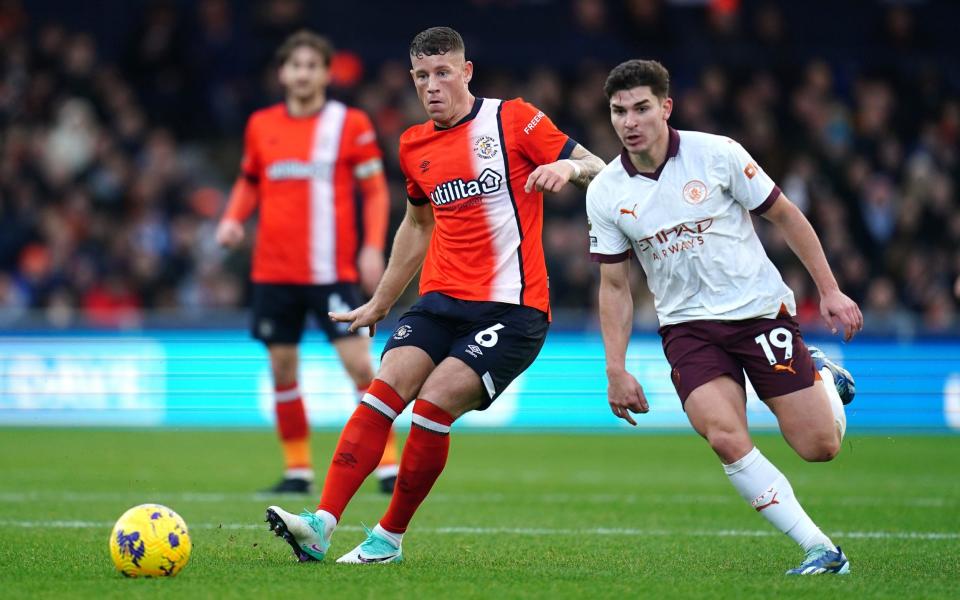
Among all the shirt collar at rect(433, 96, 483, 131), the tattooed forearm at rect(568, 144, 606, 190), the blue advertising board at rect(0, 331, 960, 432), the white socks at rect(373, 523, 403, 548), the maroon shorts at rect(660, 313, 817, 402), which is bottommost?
the blue advertising board at rect(0, 331, 960, 432)

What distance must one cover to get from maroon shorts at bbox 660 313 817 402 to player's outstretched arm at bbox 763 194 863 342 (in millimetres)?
236

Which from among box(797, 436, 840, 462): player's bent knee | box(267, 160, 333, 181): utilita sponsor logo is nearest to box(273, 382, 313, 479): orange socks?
box(267, 160, 333, 181): utilita sponsor logo

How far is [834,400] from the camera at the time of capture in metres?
6.44

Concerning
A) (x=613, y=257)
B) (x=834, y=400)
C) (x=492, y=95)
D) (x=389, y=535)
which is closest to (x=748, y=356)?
(x=834, y=400)

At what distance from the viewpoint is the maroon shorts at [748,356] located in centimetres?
629

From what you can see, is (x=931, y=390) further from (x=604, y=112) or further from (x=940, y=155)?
(x=604, y=112)

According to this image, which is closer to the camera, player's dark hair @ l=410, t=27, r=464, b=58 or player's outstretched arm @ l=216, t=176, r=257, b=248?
player's dark hair @ l=410, t=27, r=464, b=58

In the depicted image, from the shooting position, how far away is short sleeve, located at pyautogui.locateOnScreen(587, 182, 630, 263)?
6.40 meters

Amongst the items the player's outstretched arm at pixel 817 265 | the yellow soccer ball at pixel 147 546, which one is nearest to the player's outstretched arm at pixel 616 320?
the player's outstretched arm at pixel 817 265

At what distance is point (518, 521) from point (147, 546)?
2979mm

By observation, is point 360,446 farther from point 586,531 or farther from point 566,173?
point 586,531

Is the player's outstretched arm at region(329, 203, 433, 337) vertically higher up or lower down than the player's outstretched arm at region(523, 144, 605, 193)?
lower down

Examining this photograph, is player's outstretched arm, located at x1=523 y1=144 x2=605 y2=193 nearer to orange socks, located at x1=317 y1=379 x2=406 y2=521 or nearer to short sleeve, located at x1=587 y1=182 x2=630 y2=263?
short sleeve, located at x1=587 y1=182 x2=630 y2=263

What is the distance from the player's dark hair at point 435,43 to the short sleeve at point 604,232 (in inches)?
36.8
